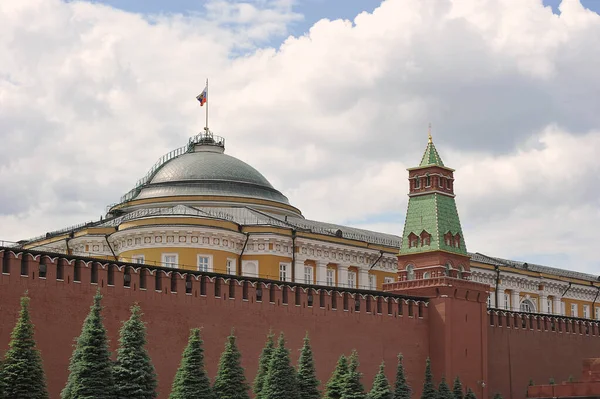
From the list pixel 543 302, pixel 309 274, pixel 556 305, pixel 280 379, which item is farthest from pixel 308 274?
pixel 556 305

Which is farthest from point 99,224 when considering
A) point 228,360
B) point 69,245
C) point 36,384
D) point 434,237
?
point 36,384

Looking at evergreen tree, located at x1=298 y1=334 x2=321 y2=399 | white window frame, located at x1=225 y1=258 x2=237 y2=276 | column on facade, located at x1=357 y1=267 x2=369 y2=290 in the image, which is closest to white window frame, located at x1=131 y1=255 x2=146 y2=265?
white window frame, located at x1=225 y1=258 x2=237 y2=276

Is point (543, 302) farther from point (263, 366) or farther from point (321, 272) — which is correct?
point (263, 366)

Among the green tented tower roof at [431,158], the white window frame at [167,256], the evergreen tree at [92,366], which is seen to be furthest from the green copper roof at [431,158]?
the evergreen tree at [92,366]

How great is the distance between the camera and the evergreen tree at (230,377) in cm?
3331

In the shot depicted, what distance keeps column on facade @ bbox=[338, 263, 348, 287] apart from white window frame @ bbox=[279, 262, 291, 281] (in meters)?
3.23

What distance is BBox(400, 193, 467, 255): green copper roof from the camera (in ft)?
149

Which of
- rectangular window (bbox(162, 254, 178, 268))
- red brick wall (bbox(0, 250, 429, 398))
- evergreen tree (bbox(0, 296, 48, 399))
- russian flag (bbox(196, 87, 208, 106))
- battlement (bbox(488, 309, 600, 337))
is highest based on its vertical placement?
russian flag (bbox(196, 87, 208, 106))

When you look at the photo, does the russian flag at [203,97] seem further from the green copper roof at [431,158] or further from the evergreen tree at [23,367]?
the evergreen tree at [23,367]

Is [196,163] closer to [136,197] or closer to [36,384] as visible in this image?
[136,197]

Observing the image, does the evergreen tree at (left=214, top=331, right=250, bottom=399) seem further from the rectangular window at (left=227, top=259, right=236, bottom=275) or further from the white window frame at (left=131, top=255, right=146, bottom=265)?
the rectangular window at (left=227, top=259, right=236, bottom=275)

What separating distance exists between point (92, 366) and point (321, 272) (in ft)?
72.3

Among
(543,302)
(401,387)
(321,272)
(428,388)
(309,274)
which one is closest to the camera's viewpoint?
(401,387)

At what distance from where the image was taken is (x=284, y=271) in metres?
49.0
